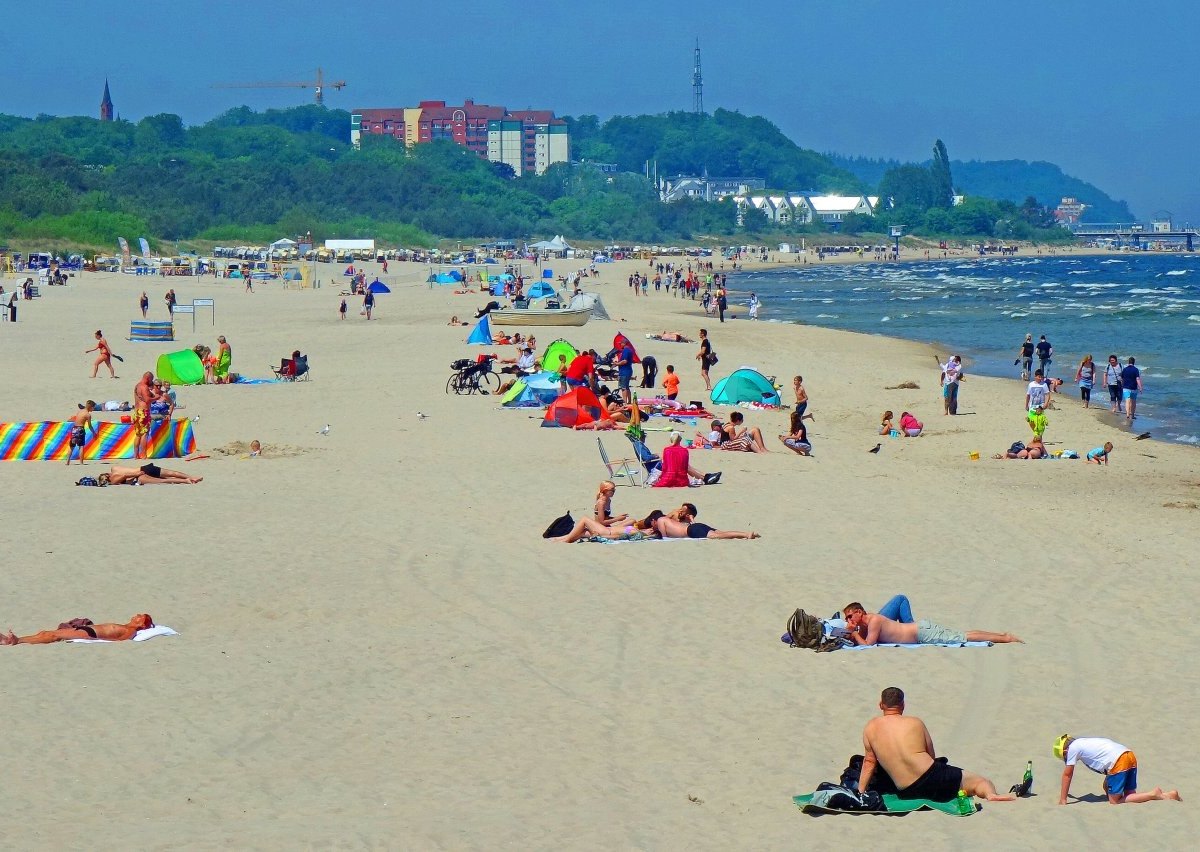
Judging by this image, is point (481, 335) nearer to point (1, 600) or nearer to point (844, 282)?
point (1, 600)

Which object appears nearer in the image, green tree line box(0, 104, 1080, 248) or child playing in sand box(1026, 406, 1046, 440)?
child playing in sand box(1026, 406, 1046, 440)

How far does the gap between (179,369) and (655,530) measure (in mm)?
13799

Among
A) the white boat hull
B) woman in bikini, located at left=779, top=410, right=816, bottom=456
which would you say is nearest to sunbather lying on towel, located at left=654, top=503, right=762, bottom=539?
woman in bikini, located at left=779, top=410, right=816, bottom=456

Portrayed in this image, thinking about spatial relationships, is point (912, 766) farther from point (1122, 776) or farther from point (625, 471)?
point (625, 471)

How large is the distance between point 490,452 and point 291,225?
104 meters

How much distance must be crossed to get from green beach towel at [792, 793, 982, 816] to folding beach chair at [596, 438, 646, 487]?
8.70 meters

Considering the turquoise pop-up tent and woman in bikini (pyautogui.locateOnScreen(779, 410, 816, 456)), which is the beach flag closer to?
the turquoise pop-up tent

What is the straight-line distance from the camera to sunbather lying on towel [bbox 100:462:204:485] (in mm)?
15555

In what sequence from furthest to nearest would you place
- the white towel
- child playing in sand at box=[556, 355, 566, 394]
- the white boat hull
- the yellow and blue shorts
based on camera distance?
the white boat hull, child playing in sand at box=[556, 355, 566, 394], the white towel, the yellow and blue shorts

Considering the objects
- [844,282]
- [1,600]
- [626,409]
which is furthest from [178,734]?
[844,282]

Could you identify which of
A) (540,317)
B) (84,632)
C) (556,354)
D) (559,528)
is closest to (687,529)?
(559,528)

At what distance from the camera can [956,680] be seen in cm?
937

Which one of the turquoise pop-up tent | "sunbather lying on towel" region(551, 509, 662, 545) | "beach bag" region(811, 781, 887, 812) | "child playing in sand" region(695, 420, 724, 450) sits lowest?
"beach bag" region(811, 781, 887, 812)

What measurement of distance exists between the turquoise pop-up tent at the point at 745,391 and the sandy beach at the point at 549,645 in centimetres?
365
